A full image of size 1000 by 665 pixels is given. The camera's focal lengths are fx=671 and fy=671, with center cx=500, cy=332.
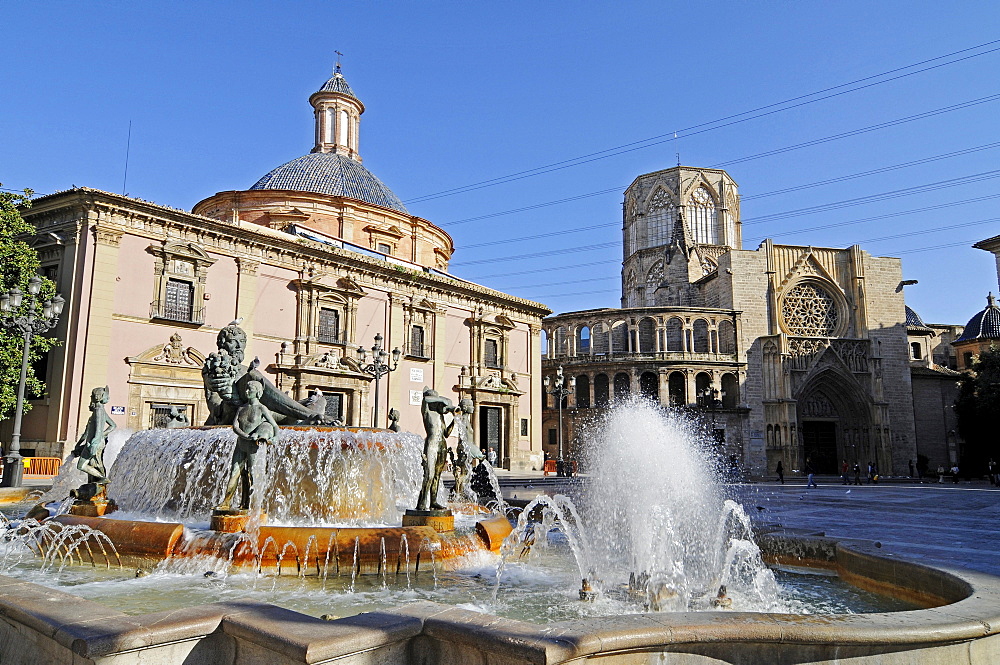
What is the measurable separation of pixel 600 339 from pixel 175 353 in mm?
27651

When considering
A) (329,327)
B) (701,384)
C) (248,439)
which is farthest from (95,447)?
(701,384)

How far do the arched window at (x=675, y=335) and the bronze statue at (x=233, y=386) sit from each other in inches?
1360

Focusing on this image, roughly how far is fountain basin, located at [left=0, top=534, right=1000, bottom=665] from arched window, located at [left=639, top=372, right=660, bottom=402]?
3752 cm

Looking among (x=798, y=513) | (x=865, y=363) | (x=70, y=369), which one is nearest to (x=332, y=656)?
(x=798, y=513)

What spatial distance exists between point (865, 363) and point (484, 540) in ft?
140

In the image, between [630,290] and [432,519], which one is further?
[630,290]

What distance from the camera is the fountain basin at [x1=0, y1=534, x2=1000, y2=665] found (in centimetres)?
288

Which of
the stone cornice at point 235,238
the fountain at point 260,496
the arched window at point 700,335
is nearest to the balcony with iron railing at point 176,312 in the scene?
the stone cornice at point 235,238

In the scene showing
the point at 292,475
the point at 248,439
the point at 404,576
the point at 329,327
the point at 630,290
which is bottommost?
the point at 404,576

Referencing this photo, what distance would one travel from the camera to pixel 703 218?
5553 centimetres

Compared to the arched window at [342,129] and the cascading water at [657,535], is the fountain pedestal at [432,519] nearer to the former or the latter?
the cascading water at [657,535]

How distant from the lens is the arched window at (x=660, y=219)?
55281mm

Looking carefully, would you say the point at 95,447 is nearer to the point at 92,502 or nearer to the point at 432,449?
the point at 92,502

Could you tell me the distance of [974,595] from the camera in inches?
157
